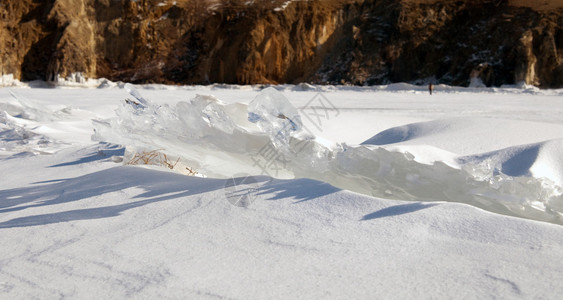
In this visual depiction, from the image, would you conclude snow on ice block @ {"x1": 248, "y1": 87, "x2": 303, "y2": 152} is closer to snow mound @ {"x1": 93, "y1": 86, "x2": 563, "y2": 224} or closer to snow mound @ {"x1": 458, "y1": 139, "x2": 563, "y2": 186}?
snow mound @ {"x1": 93, "y1": 86, "x2": 563, "y2": 224}

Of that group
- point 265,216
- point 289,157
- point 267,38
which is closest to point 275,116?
point 289,157

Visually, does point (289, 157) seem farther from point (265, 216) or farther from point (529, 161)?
point (529, 161)

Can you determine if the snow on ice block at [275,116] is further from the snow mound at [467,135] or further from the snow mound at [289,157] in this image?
the snow mound at [467,135]

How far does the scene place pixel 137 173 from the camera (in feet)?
6.63

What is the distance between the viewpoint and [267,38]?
66.9ft

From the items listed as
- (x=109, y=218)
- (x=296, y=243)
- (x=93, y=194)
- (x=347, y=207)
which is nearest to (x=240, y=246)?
(x=296, y=243)

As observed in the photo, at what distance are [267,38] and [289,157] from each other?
62.3 feet

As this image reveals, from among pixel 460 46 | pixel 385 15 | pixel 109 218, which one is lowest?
pixel 109 218

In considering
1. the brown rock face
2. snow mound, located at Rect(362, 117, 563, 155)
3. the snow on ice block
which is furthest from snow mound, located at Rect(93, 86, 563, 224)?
the brown rock face

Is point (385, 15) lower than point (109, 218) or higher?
higher

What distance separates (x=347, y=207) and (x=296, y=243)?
0.27 meters

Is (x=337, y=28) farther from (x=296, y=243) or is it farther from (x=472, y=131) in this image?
(x=296, y=243)

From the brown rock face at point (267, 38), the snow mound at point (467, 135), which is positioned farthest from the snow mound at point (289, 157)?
the brown rock face at point (267, 38)

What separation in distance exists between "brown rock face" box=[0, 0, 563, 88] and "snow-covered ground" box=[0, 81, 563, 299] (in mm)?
17523
